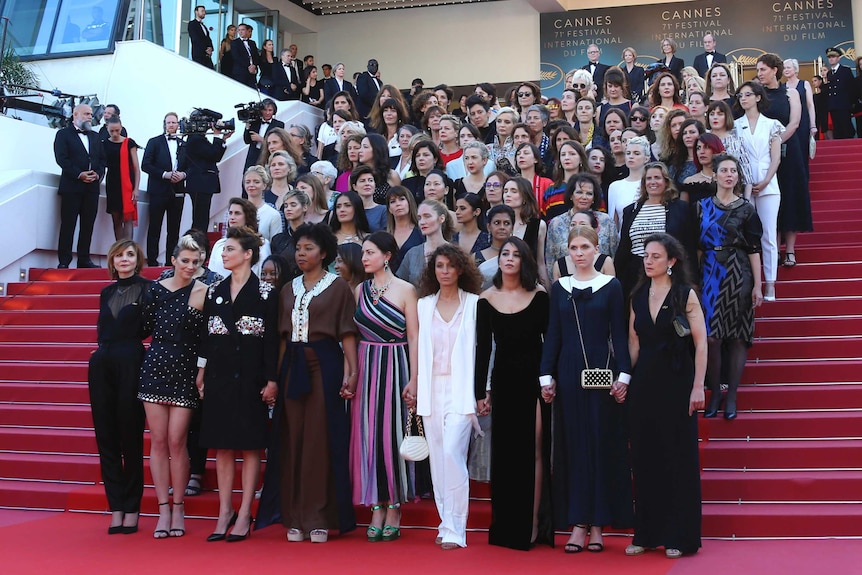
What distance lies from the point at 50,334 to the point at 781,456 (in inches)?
265

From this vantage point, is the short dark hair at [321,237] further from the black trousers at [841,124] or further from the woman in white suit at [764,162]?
the black trousers at [841,124]

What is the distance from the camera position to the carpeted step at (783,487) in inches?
234

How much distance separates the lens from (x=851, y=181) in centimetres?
1118

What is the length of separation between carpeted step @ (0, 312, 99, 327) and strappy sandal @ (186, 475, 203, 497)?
3379 millimetres

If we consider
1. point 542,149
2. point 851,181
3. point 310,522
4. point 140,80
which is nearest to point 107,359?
point 310,522

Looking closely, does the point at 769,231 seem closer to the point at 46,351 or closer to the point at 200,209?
the point at 200,209

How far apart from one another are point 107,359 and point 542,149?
4.81 m

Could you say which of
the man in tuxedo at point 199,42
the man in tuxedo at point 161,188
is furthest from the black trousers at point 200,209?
the man in tuxedo at point 199,42

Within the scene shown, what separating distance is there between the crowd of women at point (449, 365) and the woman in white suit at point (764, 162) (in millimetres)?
1241

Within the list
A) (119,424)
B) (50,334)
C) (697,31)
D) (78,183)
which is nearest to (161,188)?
(78,183)

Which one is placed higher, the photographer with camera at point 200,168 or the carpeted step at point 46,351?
the photographer with camera at point 200,168

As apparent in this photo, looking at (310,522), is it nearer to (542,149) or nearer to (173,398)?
(173,398)

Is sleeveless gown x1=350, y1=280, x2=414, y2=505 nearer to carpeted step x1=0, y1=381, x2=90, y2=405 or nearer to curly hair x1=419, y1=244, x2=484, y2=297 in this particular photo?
curly hair x1=419, y1=244, x2=484, y2=297

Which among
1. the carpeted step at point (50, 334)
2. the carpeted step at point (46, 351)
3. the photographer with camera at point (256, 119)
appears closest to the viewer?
the carpeted step at point (46, 351)
